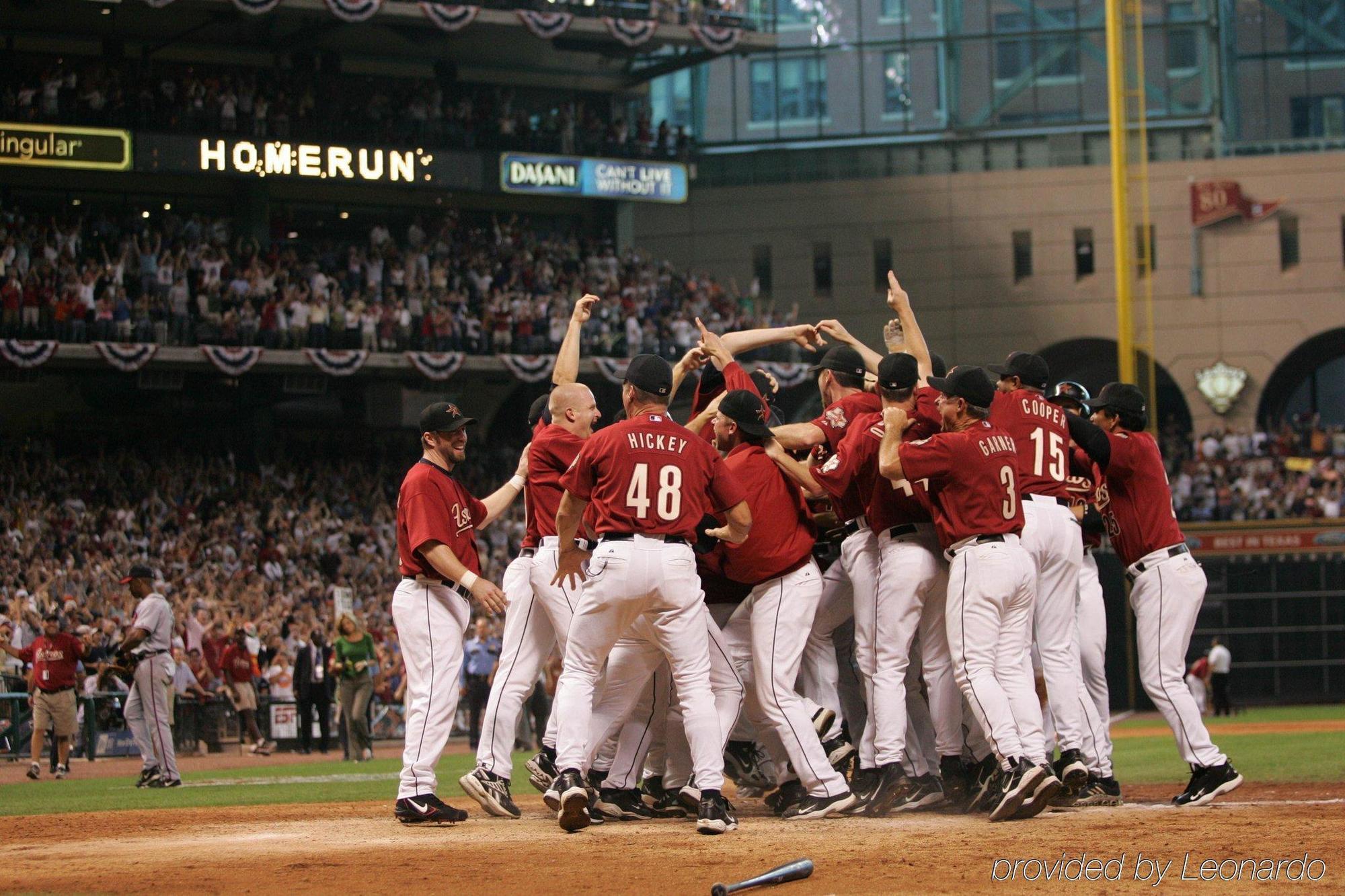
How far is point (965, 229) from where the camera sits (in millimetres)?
43125

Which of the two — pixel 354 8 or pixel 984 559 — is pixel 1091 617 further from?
pixel 354 8

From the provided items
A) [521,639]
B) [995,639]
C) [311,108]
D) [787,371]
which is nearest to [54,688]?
[521,639]

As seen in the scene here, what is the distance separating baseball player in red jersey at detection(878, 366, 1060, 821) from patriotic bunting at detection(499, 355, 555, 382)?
Result: 23.5 m

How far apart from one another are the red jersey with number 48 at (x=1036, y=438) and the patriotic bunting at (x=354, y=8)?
24.1 m

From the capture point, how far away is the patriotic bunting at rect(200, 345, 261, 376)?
2948cm

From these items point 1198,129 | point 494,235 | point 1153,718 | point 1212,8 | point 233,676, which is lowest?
point 1153,718

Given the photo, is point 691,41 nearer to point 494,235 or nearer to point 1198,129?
point 494,235

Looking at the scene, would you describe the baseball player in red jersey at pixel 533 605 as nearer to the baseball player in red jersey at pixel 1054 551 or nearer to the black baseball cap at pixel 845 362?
the black baseball cap at pixel 845 362

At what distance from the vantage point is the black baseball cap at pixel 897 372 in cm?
884

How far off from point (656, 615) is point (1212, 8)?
1559 inches

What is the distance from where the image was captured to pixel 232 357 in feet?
97.1

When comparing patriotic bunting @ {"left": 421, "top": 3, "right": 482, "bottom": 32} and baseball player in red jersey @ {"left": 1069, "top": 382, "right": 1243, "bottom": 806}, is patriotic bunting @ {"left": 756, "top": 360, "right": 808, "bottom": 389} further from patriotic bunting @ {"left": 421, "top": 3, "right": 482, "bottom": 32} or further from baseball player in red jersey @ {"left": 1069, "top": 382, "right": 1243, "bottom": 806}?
baseball player in red jersey @ {"left": 1069, "top": 382, "right": 1243, "bottom": 806}

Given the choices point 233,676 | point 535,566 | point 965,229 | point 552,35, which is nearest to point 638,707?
point 535,566

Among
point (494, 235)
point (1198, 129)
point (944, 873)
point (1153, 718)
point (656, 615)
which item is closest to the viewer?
point (944, 873)
